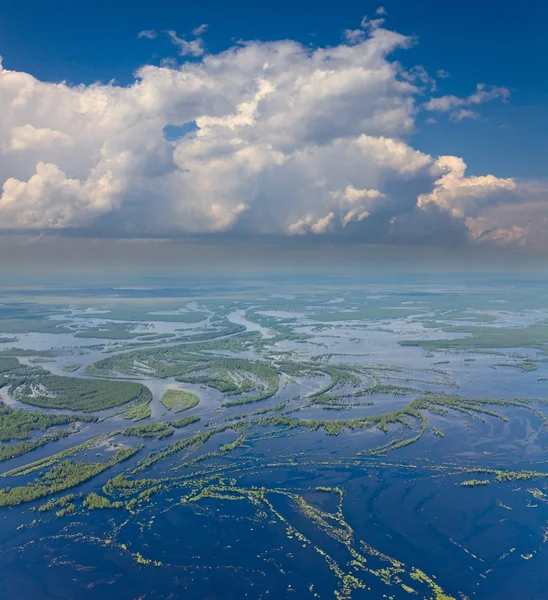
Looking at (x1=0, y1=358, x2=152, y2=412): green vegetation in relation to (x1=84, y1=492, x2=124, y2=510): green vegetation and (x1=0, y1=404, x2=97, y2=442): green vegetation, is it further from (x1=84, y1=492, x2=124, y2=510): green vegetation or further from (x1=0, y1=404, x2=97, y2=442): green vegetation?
(x1=84, y1=492, x2=124, y2=510): green vegetation

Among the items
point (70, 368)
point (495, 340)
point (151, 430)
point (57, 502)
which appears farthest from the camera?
point (495, 340)

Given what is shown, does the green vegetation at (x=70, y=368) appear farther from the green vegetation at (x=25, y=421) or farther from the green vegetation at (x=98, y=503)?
the green vegetation at (x=98, y=503)

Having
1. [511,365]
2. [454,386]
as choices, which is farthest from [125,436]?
[511,365]

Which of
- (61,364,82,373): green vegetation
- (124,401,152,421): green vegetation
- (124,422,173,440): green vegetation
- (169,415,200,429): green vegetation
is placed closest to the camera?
(124,422,173,440): green vegetation

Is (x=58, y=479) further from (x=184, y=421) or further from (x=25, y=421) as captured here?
(x=25, y=421)

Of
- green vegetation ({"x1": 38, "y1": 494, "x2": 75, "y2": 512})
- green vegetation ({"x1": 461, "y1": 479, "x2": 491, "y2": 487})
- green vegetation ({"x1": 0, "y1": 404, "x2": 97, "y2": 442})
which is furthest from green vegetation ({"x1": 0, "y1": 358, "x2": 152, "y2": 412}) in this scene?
green vegetation ({"x1": 461, "y1": 479, "x2": 491, "y2": 487})

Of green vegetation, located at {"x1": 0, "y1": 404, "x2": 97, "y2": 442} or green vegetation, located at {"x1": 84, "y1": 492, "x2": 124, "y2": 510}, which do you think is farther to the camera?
green vegetation, located at {"x1": 0, "y1": 404, "x2": 97, "y2": 442}

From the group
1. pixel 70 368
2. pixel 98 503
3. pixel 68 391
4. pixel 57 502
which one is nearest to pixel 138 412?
pixel 68 391

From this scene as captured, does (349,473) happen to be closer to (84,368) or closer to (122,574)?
(122,574)

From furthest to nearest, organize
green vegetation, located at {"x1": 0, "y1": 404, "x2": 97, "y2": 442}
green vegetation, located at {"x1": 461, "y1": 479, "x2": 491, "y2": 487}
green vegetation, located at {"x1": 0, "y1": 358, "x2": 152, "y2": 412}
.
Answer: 1. green vegetation, located at {"x1": 0, "y1": 358, "x2": 152, "y2": 412}
2. green vegetation, located at {"x1": 0, "y1": 404, "x2": 97, "y2": 442}
3. green vegetation, located at {"x1": 461, "y1": 479, "x2": 491, "y2": 487}
